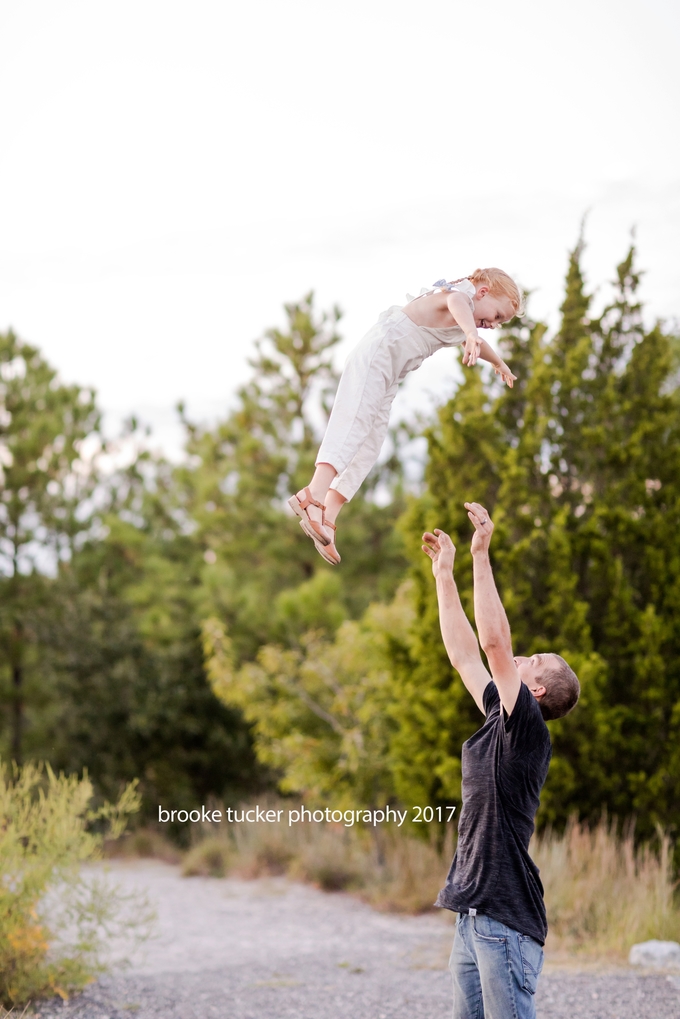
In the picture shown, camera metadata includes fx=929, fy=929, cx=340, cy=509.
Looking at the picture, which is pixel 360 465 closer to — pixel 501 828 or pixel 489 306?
pixel 489 306

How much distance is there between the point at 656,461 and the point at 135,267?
603 centimetres

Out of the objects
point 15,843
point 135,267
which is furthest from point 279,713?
→ point 135,267

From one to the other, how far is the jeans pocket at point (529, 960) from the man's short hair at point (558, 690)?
556 millimetres

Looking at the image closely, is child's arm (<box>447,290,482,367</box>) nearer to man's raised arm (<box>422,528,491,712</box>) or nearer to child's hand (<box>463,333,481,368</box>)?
child's hand (<box>463,333,481,368</box>)

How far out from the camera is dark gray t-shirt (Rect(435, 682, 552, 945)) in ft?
7.57

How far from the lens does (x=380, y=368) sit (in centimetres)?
292

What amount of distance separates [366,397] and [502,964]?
5.29ft

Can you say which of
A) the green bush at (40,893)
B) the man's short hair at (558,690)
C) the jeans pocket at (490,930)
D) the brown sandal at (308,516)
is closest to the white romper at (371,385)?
the brown sandal at (308,516)

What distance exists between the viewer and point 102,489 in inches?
550

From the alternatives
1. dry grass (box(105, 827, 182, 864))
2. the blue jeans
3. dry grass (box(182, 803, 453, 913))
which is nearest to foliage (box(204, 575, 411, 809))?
dry grass (box(182, 803, 453, 913))

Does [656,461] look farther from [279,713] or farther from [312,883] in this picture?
[312,883]

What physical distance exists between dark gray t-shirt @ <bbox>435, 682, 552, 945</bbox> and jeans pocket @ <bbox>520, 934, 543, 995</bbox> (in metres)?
0.02

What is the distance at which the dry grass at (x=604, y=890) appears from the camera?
19.1ft

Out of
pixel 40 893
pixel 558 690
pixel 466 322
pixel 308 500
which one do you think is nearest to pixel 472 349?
pixel 466 322
